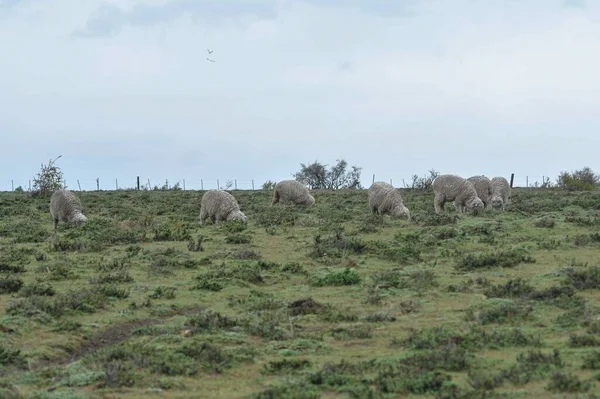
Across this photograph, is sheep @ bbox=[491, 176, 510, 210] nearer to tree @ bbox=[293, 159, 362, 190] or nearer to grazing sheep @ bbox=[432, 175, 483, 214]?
grazing sheep @ bbox=[432, 175, 483, 214]

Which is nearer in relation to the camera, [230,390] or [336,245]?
[230,390]

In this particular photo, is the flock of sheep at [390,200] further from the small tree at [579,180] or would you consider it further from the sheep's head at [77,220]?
the small tree at [579,180]

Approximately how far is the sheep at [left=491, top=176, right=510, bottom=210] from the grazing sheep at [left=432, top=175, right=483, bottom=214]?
7.52 ft

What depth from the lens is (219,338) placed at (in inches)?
473

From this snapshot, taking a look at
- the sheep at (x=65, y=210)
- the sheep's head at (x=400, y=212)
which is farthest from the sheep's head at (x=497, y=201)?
the sheep at (x=65, y=210)

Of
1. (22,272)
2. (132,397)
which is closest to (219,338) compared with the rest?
(132,397)

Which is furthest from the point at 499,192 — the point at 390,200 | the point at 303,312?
the point at 303,312

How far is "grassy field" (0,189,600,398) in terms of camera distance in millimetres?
9742

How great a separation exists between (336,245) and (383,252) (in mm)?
1477

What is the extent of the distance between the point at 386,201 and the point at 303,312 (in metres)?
16.0

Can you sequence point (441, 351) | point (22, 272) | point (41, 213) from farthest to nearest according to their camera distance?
1. point (41, 213)
2. point (22, 272)
3. point (441, 351)

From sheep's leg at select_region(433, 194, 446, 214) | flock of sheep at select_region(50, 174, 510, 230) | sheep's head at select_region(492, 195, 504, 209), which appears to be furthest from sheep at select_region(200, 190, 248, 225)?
sheep's head at select_region(492, 195, 504, 209)

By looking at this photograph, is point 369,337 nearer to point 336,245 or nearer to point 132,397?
point 132,397

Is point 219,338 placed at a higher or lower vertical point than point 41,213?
lower
